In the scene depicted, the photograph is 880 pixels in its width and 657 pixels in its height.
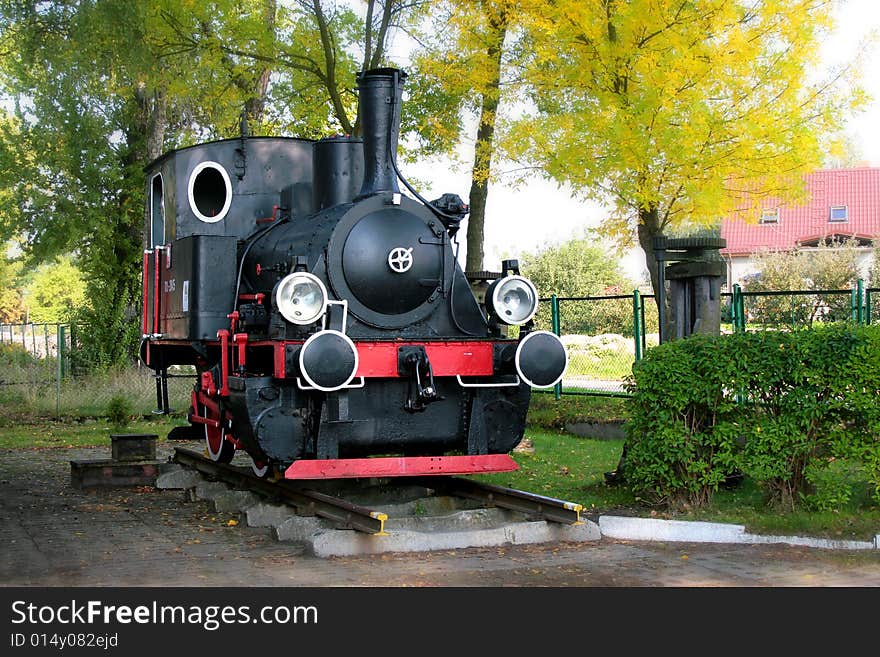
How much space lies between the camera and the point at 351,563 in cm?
699

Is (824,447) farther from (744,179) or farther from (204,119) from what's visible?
(204,119)

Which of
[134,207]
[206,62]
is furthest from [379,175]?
[134,207]

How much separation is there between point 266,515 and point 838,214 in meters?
38.3

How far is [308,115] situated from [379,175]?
29.9ft

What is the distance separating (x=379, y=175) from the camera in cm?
894

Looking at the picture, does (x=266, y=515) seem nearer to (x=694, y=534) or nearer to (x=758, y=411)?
(x=694, y=534)

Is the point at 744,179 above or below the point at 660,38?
below

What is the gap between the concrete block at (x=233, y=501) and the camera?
30.2ft

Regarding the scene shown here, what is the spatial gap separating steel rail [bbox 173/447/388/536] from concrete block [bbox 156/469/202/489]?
22cm

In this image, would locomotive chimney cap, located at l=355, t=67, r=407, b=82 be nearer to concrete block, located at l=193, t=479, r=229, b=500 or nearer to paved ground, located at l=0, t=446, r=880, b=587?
paved ground, located at l=0, t=446, r=880, b=587

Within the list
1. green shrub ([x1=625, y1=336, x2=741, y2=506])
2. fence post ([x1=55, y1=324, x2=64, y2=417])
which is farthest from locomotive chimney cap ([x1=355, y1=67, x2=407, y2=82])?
fence post ([x1=55, y1=324, x2=64, y2=417])

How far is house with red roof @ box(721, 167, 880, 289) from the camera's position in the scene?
39500 millimetres

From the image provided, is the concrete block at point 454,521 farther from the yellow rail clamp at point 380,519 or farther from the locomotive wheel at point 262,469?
the locomotive wheel at point 262,469

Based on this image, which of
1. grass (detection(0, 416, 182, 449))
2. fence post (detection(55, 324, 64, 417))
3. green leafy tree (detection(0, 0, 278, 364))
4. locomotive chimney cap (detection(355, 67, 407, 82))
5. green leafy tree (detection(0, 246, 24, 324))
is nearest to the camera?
locomotive chimney cap (detection(355, 67, 407, 82))
